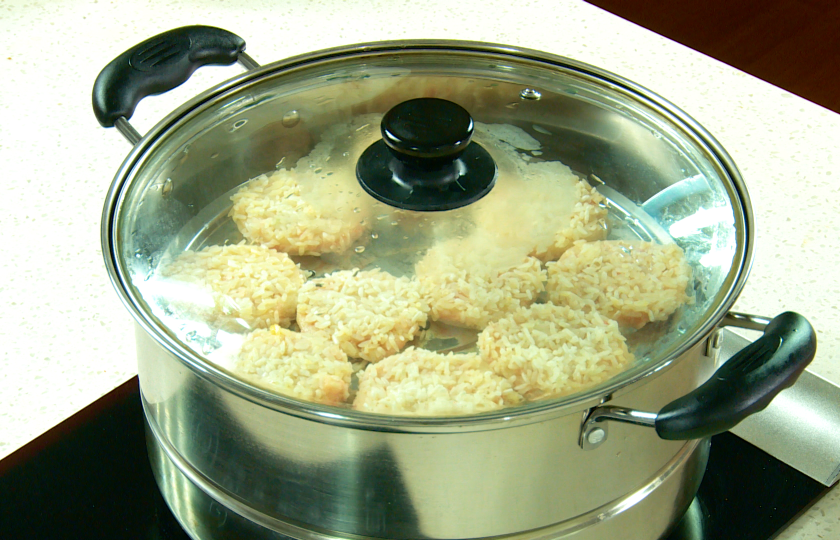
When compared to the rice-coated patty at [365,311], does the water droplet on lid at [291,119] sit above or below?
above

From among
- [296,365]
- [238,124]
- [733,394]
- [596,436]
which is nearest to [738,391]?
[733,394]

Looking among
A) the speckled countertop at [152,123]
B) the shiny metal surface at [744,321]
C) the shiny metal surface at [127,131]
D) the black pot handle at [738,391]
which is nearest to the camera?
the black pot handle at [738,391]

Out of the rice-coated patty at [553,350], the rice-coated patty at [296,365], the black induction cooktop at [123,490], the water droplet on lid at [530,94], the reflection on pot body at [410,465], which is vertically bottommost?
the black induction cooktop at [123,490]

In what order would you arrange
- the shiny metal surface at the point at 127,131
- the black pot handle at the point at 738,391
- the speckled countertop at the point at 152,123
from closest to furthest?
the black pot handle at the point at 738,391 → the shiny metal surface at the point at 127,131 → the speckled countertop at the point at 152,123

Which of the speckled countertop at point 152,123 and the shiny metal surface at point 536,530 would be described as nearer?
the shiny metal surface at point 536,530

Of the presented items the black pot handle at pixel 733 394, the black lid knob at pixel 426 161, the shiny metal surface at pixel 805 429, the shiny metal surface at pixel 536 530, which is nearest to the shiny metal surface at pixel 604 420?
A: the black pot handle at pixel 733 394

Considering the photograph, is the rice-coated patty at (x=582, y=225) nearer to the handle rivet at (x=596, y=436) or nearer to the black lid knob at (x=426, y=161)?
the black lid knob at (x=426, y=161)

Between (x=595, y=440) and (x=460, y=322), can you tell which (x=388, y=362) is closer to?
(x=460, y=322)

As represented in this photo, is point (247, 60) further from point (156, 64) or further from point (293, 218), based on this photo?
point (293, 218)

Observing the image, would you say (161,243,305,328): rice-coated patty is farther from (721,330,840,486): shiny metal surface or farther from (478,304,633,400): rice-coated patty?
(721,330,840,486): shiny metal surface
